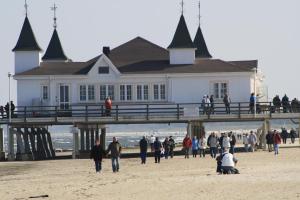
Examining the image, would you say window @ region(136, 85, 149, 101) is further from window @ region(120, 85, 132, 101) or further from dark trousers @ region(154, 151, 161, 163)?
dark trousers @ region(154, 151, 161, 163)

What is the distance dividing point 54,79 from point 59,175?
16.8m

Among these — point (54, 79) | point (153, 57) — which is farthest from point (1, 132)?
point (153, 57)

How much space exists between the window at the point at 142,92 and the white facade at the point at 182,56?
6.99 feet

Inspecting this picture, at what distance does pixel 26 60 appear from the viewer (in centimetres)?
5209


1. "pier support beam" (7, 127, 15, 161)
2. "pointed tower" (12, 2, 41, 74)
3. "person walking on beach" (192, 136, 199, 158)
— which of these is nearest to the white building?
"pointed tower" (12, 2, 41, 74)

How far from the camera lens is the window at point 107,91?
5056 centimetres

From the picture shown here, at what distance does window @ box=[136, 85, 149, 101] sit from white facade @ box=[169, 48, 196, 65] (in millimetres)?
2131

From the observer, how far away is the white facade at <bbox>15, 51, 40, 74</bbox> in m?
51.9

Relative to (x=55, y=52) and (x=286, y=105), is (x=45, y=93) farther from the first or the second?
(x=286, y=105)

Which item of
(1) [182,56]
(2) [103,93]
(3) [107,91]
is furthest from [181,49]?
(2) [103,93]

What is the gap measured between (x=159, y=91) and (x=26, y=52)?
7469 mm

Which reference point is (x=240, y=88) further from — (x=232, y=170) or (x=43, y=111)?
(x=232, y=170)

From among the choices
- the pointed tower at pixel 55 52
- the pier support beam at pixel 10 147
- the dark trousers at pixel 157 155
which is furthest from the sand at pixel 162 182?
the pointed tower at pixel 55 52

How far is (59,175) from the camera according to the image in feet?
112
